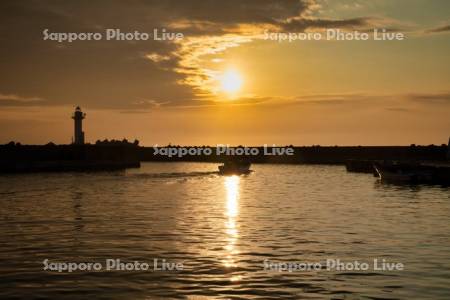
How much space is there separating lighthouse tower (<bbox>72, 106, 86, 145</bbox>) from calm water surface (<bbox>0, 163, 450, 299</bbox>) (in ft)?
351

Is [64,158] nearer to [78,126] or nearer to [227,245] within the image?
[78,126]

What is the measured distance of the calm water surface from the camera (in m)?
19.5

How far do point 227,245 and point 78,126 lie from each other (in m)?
142

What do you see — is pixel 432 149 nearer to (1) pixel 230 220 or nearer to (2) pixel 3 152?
(2) pixel 3 152

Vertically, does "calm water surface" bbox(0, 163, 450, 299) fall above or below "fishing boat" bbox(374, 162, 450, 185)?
below

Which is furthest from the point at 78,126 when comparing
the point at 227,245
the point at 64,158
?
the point at 227,245

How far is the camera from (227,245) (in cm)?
2833

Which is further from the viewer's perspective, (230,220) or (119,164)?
(119,164)

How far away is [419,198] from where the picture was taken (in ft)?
185

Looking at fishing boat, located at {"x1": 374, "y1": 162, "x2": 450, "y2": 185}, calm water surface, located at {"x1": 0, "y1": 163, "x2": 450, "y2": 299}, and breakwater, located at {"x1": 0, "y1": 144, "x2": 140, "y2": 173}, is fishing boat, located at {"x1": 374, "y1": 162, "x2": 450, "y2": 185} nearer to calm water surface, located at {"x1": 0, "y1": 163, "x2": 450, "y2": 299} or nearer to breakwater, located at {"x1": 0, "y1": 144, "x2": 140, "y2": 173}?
calm water surface, located at {"x1": 0, "y1": 163, "x2": 450, "y2": 299}

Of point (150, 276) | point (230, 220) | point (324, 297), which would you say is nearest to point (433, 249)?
point (324, 297)

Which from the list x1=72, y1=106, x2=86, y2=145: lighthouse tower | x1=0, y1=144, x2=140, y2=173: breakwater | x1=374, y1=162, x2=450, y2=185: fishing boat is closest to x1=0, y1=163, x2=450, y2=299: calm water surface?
x1=374, y1=162, x2=450, y2=185: fishing boat

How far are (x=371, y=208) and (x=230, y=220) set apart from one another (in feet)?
42.4

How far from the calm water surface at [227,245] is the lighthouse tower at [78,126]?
4206 inches
